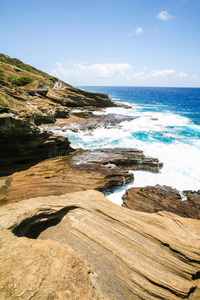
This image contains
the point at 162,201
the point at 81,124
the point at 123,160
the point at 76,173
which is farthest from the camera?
the point at 81,124

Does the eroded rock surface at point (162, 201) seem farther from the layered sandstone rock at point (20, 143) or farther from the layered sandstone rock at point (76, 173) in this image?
the layered sandstone rock at point (20, 143)

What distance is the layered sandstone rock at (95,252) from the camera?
3854mm

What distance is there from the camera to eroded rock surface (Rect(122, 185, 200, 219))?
10.0 metres

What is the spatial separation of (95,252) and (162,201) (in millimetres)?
6409

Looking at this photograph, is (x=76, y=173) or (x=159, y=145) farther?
(x=159, y=145)

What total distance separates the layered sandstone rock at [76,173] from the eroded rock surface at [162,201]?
94.7 inches

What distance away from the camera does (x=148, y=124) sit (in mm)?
35938

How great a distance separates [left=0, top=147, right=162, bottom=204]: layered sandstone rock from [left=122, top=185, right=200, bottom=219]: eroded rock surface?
2.40 meters

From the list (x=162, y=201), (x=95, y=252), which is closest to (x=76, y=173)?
(x=162, y=201)

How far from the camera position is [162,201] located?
10633mm

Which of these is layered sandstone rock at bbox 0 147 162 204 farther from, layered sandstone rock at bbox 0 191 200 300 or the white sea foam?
layered sandstone rock at bbox 0 191 200 300

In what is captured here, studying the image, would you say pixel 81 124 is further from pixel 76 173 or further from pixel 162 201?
pixel 162 201

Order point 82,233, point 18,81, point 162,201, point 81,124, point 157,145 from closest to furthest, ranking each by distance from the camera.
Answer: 1. point 82,233
2. point 162,201
3. point 157,145
4. point 81,124
5. point 18,81

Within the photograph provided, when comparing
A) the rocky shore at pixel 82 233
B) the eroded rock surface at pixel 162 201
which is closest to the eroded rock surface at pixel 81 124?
the rocky shore at pixel 82 233
